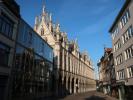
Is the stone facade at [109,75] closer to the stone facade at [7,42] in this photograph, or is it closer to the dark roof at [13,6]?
the stone facade at [7,42]

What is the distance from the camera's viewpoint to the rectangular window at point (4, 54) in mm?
20422

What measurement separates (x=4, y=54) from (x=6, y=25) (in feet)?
12.7

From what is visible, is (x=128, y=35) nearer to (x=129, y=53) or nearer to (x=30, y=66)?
(x=129, y=53)

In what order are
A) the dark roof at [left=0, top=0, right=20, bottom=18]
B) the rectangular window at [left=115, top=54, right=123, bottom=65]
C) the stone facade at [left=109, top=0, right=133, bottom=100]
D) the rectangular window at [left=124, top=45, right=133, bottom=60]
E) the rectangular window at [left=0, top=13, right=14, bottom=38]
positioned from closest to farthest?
the rectangular window at [left=0, top=13, right=14, bottom=38] → the dark roof at [left=0, top=0, right=20, bottom=18] → the stone facade at [left=109, top=0, right=133, bottom=100] → the rectangular window at [left=124, top=45, right=133, bottom=60] → the rectangular window at [left=115, top=54, right=123, bottom=65]

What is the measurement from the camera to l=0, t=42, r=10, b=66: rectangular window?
20.4 metres

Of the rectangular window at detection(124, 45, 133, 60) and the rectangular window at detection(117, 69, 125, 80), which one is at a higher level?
the rectangular window at detection(124, 45, 133, 60)

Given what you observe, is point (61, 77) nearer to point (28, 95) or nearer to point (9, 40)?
point (28, 95)

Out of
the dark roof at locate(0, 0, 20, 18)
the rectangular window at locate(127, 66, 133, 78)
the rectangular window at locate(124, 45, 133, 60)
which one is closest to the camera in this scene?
the dark roof at locate(0, 0, 20, 18)

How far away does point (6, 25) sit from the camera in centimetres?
2172

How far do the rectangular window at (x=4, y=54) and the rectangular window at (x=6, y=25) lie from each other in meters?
1.67

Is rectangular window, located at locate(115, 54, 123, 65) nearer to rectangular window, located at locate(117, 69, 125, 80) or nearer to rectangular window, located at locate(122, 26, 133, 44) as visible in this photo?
rectangular window, located at locate(117, 69, 125, 80)

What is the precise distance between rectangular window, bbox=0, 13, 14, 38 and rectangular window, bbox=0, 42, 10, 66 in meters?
1.67

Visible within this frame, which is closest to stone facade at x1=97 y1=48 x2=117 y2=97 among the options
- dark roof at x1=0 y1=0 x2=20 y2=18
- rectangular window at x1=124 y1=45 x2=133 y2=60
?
rectangular window at x1=124 y1=45 x2=133 y2=60

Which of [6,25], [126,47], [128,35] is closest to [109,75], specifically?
[126,47]
